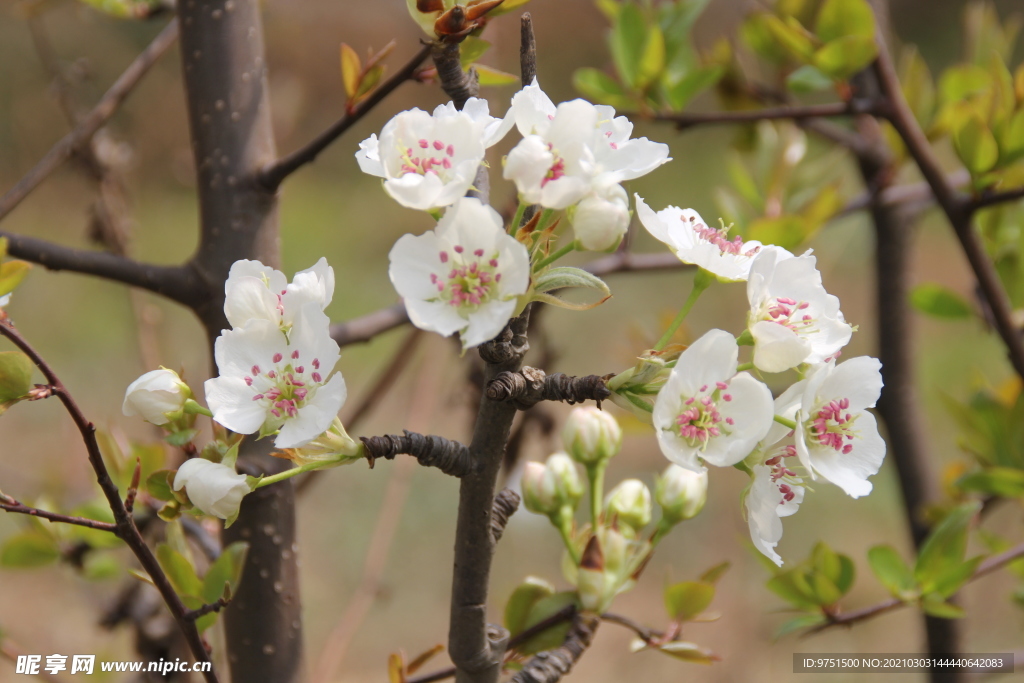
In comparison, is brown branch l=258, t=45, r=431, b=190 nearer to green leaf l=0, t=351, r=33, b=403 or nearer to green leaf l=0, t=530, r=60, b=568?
green leaf l=0, t=351, r=33, b=403

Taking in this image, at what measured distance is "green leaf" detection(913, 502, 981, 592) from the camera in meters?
0.60

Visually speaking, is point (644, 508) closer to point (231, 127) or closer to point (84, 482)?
point (231, 127)

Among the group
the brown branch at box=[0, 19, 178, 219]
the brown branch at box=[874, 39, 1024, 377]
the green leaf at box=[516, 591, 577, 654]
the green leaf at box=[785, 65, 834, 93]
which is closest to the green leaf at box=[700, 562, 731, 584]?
the green leaf at box=[516, 591, 577, 654]

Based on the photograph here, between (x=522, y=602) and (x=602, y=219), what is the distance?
301mm

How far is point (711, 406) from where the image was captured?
349 mm

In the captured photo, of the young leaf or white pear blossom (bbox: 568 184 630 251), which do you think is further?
the young leaf

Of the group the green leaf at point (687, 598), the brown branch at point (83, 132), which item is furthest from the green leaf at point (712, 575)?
the brown branch at point (83, 132)

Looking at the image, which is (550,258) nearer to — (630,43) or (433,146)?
(433,146)

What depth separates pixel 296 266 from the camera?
2578mm

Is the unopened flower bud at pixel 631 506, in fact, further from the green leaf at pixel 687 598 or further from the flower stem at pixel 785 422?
the flower stem at pixel 785 422

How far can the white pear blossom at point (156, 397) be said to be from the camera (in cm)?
37

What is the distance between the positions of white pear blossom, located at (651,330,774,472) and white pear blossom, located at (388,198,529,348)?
3.1 inches

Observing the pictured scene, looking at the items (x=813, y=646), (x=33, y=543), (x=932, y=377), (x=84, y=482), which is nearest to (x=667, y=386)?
(x=33, y=543)

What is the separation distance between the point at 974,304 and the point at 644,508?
488 mm
